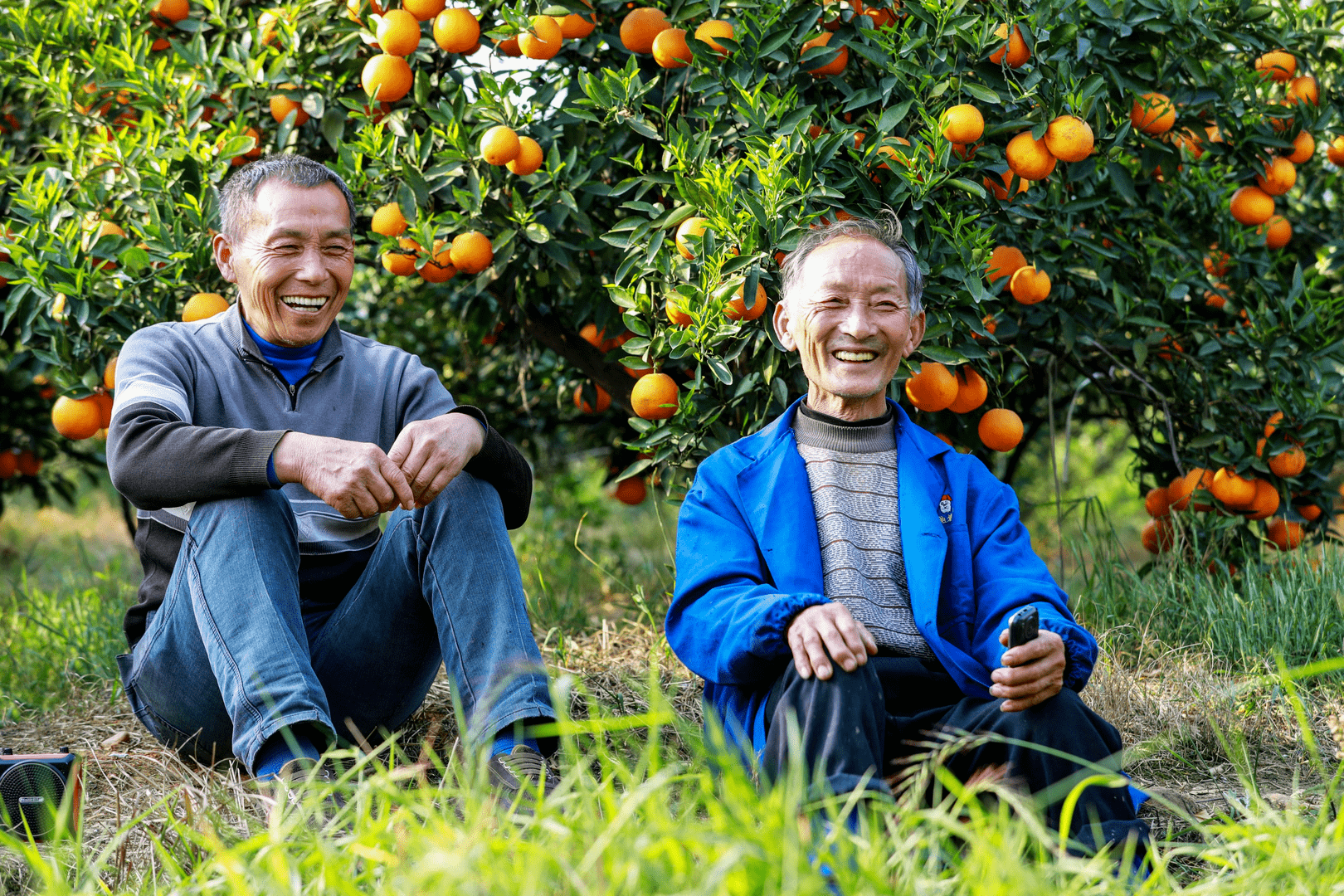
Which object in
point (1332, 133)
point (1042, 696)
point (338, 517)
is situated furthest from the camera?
point (1332, 133)

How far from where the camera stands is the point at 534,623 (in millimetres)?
3361

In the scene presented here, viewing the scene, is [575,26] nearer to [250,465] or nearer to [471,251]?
[471,251]

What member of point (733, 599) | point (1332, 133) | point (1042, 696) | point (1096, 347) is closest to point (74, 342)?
point (733, 599)

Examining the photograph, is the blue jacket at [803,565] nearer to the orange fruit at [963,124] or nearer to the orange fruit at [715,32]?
the orange fruit at [963,124]

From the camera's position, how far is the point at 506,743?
1.97 m

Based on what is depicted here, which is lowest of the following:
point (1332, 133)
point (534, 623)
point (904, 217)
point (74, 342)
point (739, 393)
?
point (534, 623)

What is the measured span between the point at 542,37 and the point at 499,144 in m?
0.31

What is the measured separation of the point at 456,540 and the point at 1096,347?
2.08 m

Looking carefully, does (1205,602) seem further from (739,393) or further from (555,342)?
(555,342)

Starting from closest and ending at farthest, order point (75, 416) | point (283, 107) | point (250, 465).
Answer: point (250, 465) → point (75, 416) → point (283, 107)

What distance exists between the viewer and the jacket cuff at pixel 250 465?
201 cm

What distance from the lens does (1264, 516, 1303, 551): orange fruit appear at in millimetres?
3242

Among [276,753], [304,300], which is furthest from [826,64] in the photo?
[276,753]

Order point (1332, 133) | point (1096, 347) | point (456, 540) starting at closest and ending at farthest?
point (456, 540), point (1096, 347), point (1332, 133)
